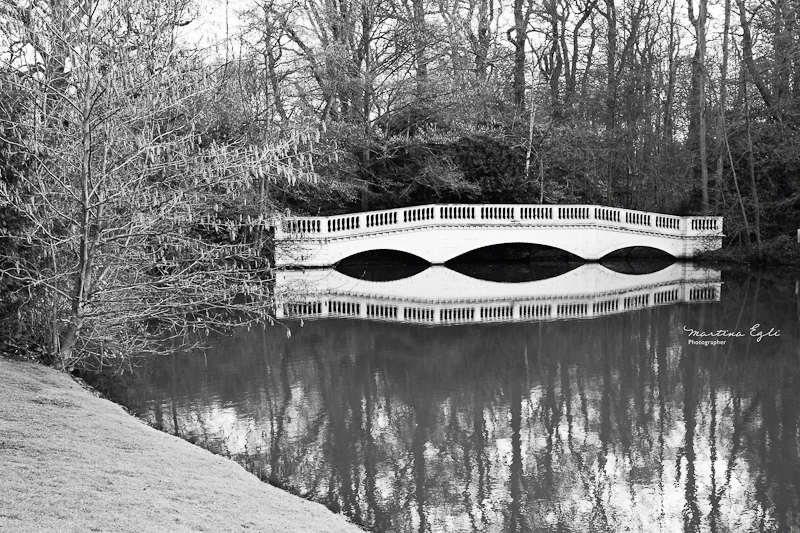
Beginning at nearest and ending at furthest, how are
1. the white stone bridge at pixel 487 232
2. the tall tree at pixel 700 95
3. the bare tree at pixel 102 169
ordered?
the bare tree at pixel 102 169 < the white stone bridge at pixel 487 232 < the tall tree at pixel 700 95

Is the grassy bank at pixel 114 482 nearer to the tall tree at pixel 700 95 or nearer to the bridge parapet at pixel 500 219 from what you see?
the bridge parapet at pixel 500 219

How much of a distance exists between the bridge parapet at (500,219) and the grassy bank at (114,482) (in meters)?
14.8

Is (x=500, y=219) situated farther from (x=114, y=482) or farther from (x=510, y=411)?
(x=114, y=482)

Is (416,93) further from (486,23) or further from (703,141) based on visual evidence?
(703,141)

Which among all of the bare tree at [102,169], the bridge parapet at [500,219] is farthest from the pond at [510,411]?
the bridge parapet at [500,219]

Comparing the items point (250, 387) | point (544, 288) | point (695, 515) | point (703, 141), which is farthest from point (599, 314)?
point (703, 141)

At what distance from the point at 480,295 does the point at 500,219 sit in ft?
21.1

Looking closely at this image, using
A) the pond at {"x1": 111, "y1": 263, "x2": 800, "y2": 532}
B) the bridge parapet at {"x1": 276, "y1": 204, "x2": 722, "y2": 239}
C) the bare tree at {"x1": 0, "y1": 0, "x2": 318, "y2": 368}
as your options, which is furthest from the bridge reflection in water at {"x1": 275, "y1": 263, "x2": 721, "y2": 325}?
the bare tree at {"x1": 0, "y1": 0, "x2": 318, "y2": 368}

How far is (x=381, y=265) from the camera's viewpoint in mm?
26094

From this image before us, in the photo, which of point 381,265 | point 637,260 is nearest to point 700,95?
point 637,260
